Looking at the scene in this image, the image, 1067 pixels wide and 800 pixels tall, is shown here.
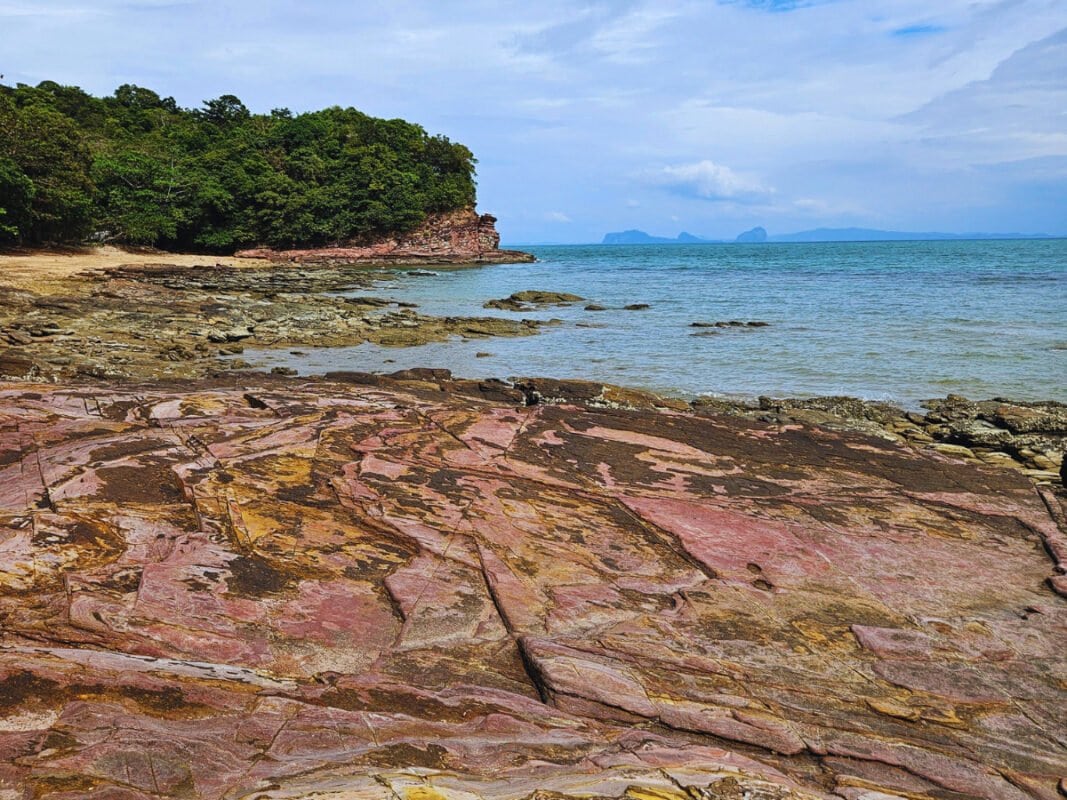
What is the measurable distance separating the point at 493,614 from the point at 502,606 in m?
0.09

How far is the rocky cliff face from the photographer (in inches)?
2590

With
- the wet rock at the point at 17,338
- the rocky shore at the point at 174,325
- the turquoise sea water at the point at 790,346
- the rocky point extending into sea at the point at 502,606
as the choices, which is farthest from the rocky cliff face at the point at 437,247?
the rocky point extending into sea at the point at 502,606

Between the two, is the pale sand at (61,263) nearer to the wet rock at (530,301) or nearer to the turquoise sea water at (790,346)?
the turquoise sea water at (790,346)

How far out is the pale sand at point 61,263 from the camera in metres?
27.5

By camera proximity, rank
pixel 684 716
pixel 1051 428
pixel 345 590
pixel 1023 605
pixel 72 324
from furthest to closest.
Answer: pixel 72 324
pixel 1051 428
pixel 1023 605
pixel 345 590
pixel 684 716

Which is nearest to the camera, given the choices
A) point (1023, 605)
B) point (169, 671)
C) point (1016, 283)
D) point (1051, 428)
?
point (169, 671)

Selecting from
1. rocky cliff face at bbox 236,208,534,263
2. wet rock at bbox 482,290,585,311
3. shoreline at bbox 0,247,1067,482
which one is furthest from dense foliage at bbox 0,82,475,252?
wet rock at bbox 482,290,585,311

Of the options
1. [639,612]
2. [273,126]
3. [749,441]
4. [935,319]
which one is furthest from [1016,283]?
[273,126]

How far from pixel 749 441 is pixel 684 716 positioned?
4.72 metres

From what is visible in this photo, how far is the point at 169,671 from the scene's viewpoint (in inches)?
134

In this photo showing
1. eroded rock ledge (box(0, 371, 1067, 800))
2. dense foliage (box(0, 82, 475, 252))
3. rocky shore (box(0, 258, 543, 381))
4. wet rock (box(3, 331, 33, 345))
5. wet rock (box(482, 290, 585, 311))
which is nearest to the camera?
eroded rock ledge (box(0, 371, 1067, 800))

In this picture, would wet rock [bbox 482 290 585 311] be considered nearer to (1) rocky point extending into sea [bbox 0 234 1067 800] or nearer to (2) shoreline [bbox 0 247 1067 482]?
(2) shoreline [bbox 0 247 1067 482]

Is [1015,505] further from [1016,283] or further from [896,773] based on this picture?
[1016,283]

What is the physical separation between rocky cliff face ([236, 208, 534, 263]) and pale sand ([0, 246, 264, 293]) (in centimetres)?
1182
